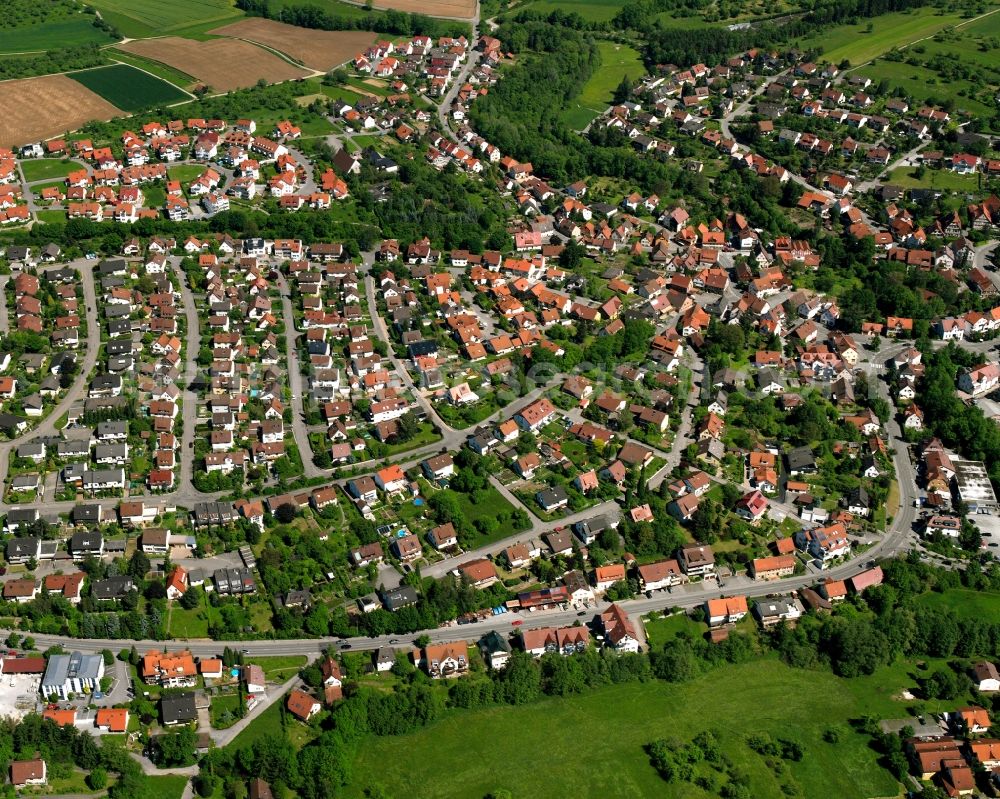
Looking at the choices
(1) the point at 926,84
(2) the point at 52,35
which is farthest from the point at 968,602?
(2) the point at 52,35

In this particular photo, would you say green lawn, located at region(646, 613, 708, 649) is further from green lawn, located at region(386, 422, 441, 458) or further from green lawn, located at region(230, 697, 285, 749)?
green lawn, located at region(386, 422, 441, 458)

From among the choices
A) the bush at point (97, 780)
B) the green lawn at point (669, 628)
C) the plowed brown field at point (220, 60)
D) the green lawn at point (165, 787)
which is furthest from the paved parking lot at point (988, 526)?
the plowed brown field at point (220, 60)

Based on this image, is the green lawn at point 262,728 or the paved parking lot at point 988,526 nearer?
the green lawn at point 262,728

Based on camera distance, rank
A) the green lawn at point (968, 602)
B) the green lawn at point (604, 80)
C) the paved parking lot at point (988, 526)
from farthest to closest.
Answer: the green lawn at point (604, 80), the paved parking lot at point (988, 526), the green lawn at point (968, 602)

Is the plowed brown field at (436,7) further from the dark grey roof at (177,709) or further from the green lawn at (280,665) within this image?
the dark grey roof at (177,709)

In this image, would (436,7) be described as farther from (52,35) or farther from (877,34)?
(877,34)

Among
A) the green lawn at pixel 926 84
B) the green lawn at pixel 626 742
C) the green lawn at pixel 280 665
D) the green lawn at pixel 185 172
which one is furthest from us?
the green lawn at pixel 926 84

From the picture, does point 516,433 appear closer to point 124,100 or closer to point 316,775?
point 316,775
